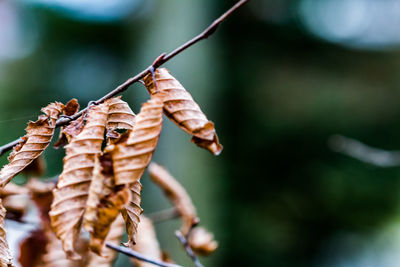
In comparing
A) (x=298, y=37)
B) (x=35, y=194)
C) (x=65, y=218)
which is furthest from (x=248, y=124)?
(x=65, y=218)

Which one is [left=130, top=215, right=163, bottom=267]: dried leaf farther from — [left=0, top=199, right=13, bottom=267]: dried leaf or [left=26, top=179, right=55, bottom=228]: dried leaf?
[left=0, top=199, right=13, bottom=267]: dried leaf

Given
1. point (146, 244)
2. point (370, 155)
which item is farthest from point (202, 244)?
point (370, 155)

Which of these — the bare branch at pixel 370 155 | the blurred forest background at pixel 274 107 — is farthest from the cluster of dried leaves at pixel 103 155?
the blurred forest background at pixel 274 107

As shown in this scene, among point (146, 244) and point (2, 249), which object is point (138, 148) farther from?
point (146, 244)

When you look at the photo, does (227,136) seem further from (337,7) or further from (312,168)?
(337,7)

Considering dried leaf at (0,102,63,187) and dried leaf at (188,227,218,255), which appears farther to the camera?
dried leaf at (188,227,218,255)

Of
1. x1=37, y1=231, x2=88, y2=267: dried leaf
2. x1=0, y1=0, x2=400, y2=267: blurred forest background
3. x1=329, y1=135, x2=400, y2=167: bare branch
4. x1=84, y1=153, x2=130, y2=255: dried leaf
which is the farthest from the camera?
x1=0, y1=0, x2=400, y2=267: blurred forest background

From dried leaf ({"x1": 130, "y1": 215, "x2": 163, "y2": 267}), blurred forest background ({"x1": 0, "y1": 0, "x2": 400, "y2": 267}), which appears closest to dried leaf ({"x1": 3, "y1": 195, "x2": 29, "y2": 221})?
dried leaf ({"x1": 130, "y1": 215, "x2": 163, "y2": 267})
